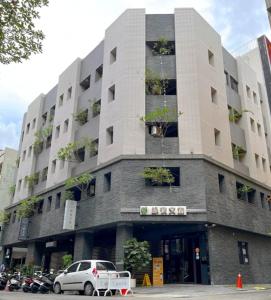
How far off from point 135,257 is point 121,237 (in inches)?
69.8

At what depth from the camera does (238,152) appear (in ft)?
87.9

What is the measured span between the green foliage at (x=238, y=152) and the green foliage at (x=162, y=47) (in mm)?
8761

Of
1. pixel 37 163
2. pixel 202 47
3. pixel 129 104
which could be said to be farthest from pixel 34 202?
pixel 202 47

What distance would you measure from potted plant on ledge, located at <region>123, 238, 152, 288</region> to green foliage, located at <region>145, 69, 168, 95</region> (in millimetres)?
10478

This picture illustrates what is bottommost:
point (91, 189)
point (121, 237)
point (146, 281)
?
point (146, 281)

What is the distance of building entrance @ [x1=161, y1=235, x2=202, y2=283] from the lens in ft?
69.1

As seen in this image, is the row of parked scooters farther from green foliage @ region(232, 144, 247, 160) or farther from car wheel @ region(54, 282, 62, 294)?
green foliage @ region(232, 144, 247, 160)

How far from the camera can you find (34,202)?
95.6ft

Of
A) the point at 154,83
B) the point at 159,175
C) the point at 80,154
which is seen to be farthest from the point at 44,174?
the point at 159,175

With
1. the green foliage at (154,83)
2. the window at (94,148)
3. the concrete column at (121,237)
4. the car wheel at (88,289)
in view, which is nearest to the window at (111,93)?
the green foliage at (154,83)

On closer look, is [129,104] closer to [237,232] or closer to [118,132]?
[118,132]

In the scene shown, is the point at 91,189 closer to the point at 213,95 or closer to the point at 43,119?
the point at 213,95

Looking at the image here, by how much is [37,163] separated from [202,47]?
19.4 meters

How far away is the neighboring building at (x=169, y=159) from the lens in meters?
20.4
